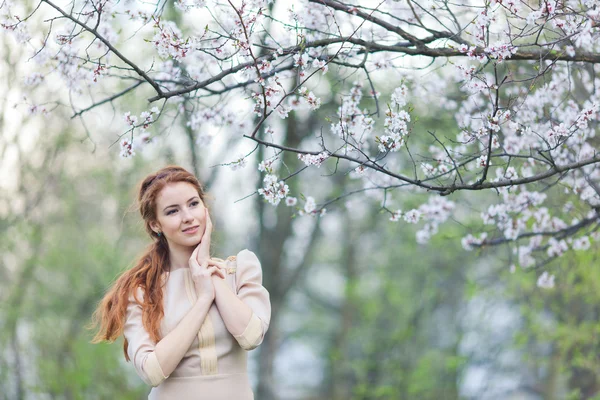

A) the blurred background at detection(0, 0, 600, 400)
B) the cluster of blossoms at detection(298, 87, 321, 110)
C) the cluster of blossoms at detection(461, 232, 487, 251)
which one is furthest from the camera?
the blurred background at detection(0, 0, 600, 400)

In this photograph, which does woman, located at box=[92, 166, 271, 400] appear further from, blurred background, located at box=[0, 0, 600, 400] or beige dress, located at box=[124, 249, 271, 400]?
blurred background, located at box=[0, 0, 600, 400]

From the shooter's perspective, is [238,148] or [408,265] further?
[408,265]

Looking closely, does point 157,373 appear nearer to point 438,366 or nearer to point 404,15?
point 404,15

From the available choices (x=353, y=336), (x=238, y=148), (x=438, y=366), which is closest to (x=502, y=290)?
(x=438, y=366)

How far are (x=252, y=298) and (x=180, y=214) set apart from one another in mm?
342

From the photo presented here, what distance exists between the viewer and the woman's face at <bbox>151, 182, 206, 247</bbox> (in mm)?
2320

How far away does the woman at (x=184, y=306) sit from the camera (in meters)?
2.17

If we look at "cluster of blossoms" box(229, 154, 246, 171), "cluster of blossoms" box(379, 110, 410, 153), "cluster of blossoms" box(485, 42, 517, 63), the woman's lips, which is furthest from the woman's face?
"cluster of blossoms" box(485, 42, 517, 63)

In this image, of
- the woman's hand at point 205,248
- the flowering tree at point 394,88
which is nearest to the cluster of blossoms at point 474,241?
the flowering tree at point 394,88

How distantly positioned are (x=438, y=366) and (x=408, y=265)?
1.25 meters

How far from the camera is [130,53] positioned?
827cm

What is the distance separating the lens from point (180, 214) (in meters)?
2.32

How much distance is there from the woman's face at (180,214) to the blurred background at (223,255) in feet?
15.5

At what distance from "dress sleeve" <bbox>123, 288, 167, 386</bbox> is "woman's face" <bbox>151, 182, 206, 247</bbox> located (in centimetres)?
22
